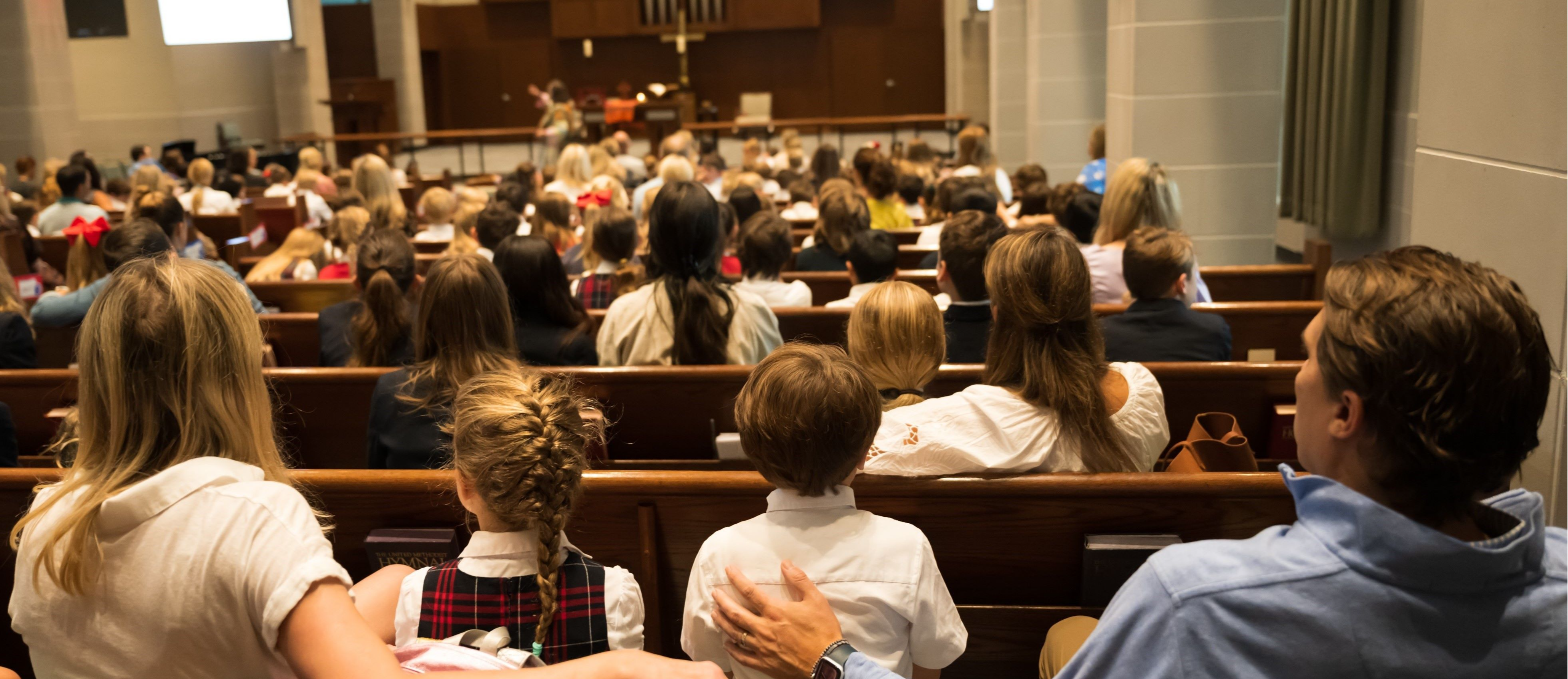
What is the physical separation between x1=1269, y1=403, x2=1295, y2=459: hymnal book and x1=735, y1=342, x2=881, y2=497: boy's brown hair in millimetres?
1590

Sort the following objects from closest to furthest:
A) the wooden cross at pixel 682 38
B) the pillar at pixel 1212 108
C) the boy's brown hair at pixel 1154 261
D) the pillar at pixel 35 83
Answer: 1. the boy's brown hair at pixel 1154 261
2. the pillar at pixel 1212 108
3. the pillar at pixel 35 83
4. the wooden cross at pixel 682 38

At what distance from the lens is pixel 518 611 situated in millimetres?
1656

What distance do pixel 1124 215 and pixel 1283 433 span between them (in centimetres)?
162

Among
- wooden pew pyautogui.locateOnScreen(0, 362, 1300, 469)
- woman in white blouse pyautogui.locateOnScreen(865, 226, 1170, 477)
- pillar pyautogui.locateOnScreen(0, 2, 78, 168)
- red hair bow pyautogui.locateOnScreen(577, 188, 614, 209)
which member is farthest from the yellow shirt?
pillar pyautogui.locateOnScreen(0, 2, 78, 168)

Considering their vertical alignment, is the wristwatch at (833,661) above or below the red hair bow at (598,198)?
below

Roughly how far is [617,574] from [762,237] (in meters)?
2.53

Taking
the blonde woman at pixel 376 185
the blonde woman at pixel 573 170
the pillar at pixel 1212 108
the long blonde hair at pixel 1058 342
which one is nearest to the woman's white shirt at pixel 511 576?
the long blonde hair at pixel 1058 342

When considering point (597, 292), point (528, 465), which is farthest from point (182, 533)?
point (597, 292)

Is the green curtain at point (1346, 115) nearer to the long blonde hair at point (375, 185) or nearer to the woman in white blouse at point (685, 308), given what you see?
the woman in white blouse at point (685, 308)

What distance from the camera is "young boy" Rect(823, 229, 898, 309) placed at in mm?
4125

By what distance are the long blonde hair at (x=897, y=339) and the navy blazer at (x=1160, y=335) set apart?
876 millimetres

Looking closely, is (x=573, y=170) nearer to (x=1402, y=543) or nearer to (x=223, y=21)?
(x=1402, y=543)

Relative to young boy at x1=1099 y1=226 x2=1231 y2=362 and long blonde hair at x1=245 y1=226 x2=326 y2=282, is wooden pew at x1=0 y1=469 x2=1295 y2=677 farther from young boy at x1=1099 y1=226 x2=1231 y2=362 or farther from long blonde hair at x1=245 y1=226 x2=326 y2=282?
long blonde hair at x1=245 y1=226 x2=326 y2=282

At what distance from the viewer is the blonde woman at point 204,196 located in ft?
26.5
